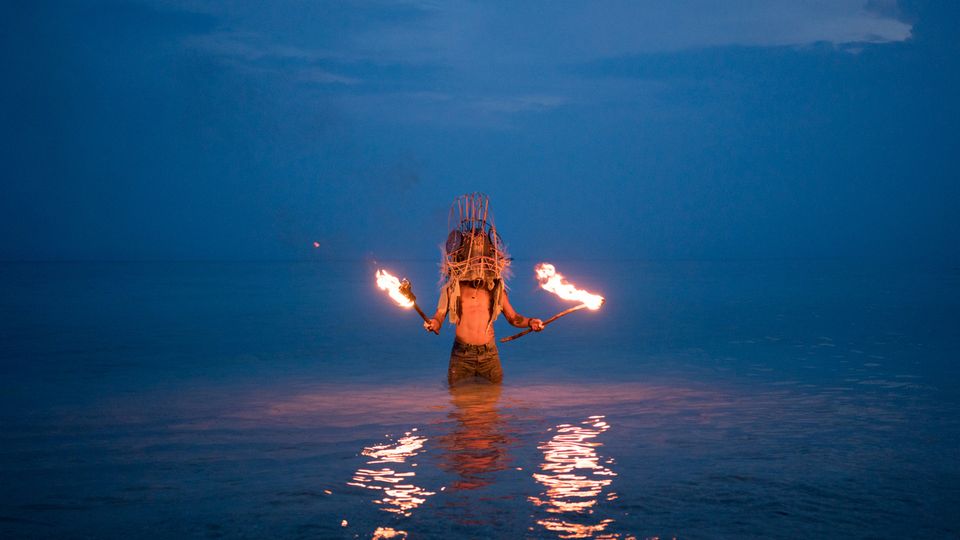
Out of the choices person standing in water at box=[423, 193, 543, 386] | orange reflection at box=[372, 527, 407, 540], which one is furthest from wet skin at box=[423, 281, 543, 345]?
orange reflection at box=[372, 527, 407, 540]

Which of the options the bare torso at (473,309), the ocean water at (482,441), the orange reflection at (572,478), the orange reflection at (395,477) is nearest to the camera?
the orange reflection at (572,478)

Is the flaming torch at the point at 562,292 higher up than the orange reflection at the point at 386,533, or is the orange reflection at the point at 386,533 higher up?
the flaming torch at the point at 562,292

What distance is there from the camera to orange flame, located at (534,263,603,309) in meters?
12.3

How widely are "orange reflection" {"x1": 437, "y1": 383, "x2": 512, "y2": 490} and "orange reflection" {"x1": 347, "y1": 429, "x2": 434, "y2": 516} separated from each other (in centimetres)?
34

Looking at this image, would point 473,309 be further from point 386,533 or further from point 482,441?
point 386,533

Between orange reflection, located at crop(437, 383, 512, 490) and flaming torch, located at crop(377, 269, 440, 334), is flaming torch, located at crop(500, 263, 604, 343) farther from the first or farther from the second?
flaming torch, located at crop(377, 269, 440, 334)

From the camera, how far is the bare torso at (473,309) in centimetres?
1298

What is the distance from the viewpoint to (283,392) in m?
14.5

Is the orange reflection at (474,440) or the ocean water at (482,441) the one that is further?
the orange reflection at (474,440)

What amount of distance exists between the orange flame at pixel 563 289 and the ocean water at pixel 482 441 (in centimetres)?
148

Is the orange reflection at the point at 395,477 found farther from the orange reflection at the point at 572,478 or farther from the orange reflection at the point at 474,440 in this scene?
the orange reflection at the point at 572,478

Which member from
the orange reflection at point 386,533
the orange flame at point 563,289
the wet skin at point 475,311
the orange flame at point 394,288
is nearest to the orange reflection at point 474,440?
the wet skin at point 475,311

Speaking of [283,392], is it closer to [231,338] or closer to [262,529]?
[262,529]

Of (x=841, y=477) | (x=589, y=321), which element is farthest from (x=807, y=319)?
(x=841, y=477)
